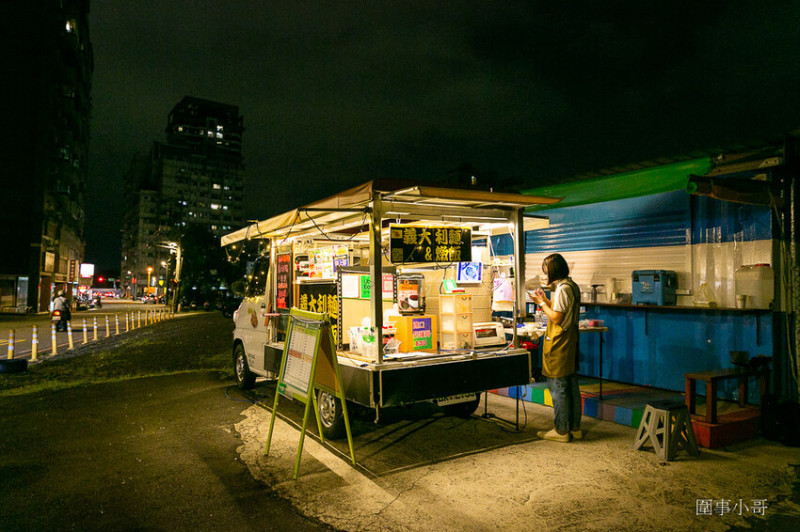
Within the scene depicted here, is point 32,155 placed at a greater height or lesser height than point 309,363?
greater

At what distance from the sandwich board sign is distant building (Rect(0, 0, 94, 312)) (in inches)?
1589

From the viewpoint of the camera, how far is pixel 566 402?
5.61m

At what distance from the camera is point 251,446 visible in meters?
5.56

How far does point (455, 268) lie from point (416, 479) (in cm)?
295

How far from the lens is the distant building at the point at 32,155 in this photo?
115 feet

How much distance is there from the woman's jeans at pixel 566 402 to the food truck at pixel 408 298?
43 centimetres

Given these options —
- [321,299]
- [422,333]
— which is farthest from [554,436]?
[321,299]

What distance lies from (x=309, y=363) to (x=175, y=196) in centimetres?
12026

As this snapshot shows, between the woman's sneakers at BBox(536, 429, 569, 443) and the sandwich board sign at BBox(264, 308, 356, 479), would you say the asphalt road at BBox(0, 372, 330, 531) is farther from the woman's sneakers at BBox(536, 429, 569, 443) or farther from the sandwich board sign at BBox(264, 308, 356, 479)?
the woman's sneakers at BBox(536, 429, 569, 443)

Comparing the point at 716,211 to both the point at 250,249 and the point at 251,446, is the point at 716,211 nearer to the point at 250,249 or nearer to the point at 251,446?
the point at 251,446

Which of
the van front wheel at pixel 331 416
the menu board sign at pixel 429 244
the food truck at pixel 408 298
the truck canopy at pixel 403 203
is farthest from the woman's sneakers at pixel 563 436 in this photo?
the truck canopy at pixel 403 203

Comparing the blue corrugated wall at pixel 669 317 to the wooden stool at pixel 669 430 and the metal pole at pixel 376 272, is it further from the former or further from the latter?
the metal pole at pixel 376 272

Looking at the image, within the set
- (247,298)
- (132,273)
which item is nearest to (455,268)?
(247,298)

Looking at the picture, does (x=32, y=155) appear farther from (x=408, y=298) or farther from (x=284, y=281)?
(x=408, y=298)
